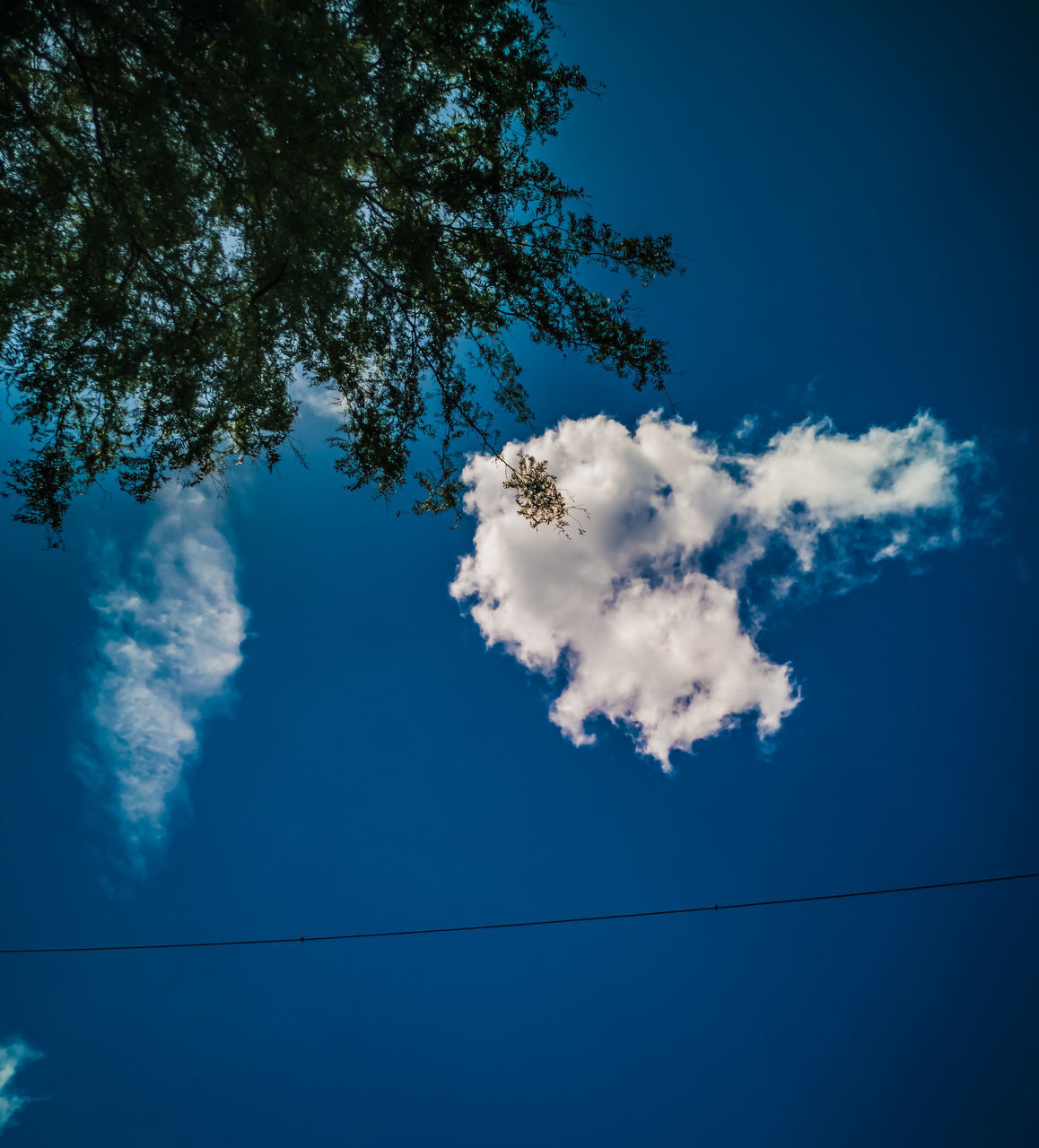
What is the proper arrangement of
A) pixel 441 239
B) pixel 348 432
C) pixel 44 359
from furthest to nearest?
pixel 348 432
pixel 441 239
pixel 44 359

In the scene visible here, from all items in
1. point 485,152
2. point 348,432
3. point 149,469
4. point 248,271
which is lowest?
point 149,469

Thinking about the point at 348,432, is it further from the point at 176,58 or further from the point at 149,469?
the point at 176,58

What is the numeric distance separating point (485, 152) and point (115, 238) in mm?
4007

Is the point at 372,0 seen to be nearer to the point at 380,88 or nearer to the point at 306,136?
the point at 380,88

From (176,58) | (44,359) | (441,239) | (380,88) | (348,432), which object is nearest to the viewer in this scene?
(176,58)

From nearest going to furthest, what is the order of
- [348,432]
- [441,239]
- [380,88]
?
[380,88] → [441,239] → [348,432]

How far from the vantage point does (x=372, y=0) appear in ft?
14.5

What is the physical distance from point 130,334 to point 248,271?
4.69ft

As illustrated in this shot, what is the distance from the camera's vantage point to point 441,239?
549cm

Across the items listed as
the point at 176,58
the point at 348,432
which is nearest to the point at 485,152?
the point at 176,58

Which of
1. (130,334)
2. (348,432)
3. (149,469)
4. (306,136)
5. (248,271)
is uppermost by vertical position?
(306,136)

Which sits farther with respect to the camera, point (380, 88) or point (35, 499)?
point (35, 499)

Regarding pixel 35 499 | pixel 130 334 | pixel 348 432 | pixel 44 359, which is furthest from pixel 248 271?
pixel 35 499

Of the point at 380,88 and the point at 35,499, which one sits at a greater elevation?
the point at 380,88
